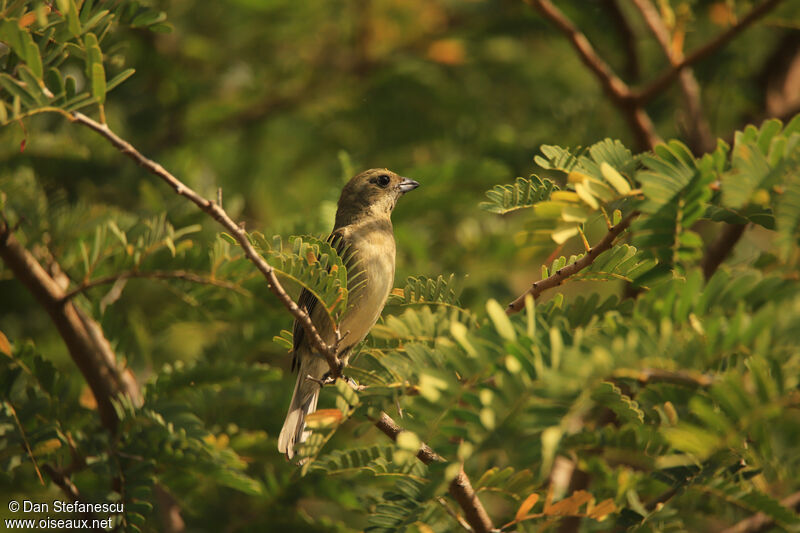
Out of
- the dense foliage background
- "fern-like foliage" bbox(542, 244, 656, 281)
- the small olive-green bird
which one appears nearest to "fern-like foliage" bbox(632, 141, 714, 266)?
the dense foliage background

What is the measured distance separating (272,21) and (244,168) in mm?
1177

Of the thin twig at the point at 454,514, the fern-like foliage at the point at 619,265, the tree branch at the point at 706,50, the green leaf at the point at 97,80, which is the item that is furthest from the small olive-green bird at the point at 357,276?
the tree branch at the point at 706,50

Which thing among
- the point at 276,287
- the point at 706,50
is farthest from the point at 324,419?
the point at 706,50

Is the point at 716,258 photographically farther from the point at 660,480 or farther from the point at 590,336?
the point at 590,336

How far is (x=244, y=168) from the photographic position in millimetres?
5988

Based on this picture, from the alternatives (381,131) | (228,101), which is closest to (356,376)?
(381,131)

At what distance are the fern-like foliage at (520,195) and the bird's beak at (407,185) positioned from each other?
2.02 metres

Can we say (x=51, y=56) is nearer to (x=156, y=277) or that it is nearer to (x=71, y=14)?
(x=71, y=14)

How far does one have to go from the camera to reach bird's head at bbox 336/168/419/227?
4.33 metres

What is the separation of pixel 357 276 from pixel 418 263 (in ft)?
3.51

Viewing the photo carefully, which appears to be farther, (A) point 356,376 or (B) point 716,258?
(B) point 716,258

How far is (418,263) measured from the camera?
4.52 m

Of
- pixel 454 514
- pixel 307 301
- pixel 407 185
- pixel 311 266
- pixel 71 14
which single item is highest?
pixel 71 14

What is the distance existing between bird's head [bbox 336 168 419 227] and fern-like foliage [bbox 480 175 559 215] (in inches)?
81.8
